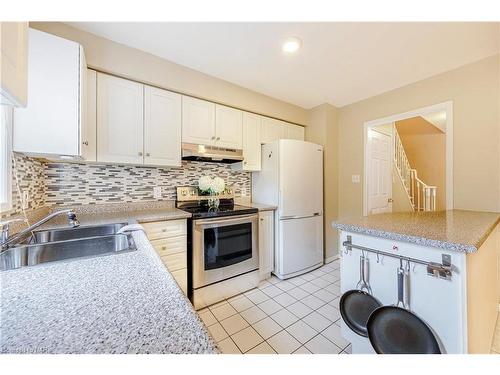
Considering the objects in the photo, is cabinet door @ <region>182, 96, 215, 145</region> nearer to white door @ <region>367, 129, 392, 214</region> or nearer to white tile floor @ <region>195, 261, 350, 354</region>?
white tile floor @ <region>195, 261, 350, 354</region>

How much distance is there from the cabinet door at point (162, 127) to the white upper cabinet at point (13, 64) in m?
1.27

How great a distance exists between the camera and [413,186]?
3.93 m

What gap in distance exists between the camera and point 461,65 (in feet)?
6.54

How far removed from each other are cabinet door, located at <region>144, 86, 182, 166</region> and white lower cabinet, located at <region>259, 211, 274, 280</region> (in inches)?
45.4

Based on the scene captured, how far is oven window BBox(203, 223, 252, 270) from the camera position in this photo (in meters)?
1.93

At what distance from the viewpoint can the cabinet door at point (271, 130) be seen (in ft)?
8.95

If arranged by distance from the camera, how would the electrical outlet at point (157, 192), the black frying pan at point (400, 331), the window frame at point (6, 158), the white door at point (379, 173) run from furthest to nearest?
1. the white door at point (379, 173)
2. the electrical outlet at point (157, 192)
3. the window frame at point (6, 158)
4. the black frying pan at point (400, 331)

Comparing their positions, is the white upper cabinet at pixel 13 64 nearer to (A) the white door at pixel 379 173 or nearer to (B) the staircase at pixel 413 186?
(A) the white door at pixel 379 173

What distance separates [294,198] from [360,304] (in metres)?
1.40

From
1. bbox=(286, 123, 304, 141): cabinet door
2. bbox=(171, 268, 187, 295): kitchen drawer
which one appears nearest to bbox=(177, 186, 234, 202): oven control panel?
bbox=(171, 268, 187, 295): kitchen drawer

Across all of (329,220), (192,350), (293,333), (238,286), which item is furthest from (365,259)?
(329,220)

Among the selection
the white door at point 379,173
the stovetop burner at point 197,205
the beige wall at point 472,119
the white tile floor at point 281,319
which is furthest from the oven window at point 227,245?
the beige wall at point 472,119

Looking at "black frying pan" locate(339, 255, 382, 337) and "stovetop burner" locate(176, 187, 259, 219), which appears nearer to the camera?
"black frying pan" locate(339, 255, 382, 337)

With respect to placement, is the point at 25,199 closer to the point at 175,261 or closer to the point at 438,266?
the point at 175,261
